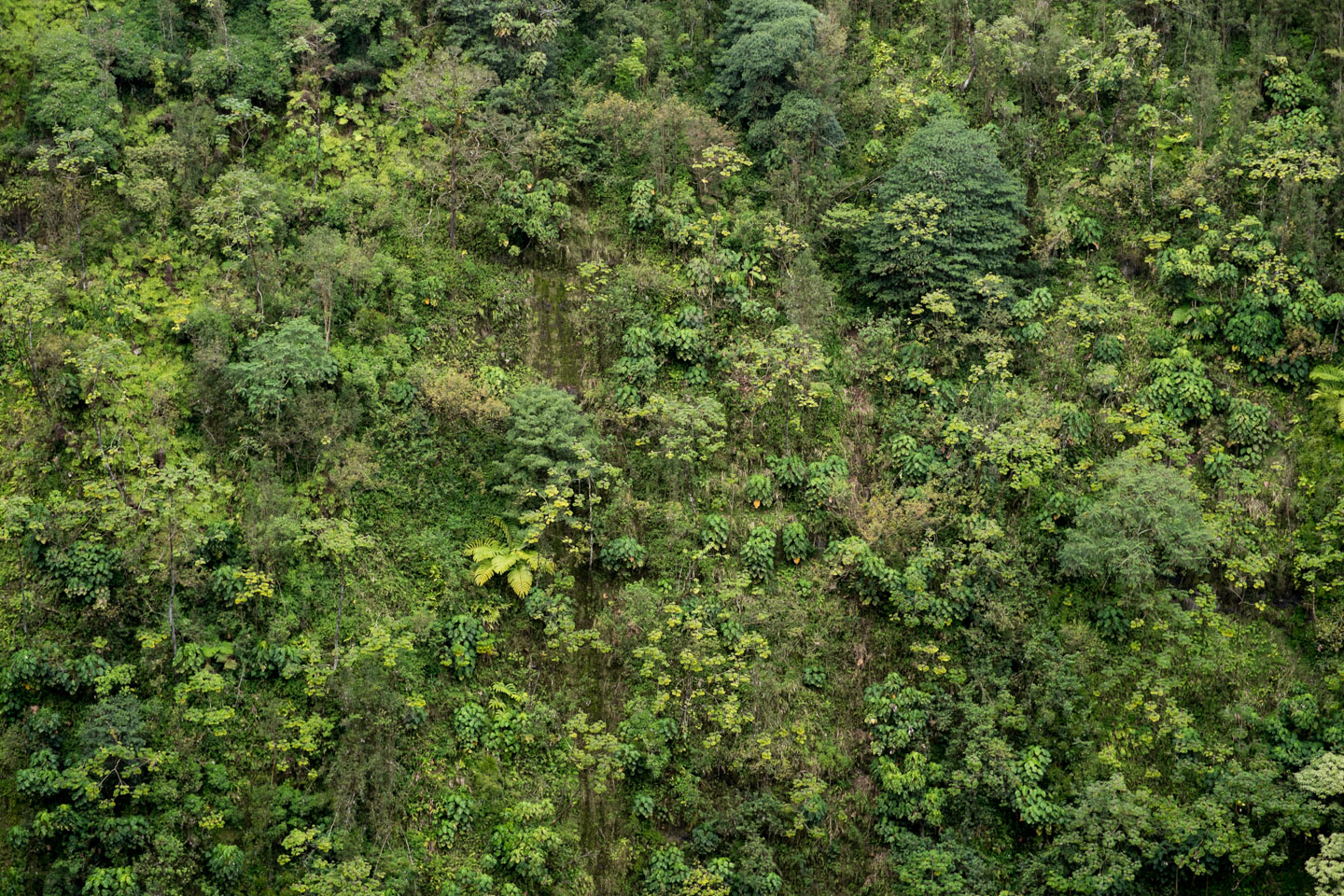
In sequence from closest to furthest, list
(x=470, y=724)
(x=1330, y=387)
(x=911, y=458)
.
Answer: (x=470, y=724) → (x=1330, y=387) → (x=911, y=458)

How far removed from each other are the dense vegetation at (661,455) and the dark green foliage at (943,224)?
12cm

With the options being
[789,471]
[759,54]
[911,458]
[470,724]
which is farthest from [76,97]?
[911,458]

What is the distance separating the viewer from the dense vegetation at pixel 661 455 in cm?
1717

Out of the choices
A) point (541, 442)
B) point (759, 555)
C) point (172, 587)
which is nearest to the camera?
point (172, 587)

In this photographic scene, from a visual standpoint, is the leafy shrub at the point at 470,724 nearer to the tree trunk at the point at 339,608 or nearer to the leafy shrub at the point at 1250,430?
the tree trunk at the point at 339,608

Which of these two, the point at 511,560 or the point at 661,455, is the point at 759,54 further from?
the point at 511,560

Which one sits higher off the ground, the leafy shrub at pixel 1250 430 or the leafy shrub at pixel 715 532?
the leafy shrub at pixel 1250 430

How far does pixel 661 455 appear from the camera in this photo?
20.4m

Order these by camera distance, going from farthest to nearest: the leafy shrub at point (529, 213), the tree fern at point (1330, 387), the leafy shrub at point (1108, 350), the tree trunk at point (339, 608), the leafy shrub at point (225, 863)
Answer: the leafy shrub at point (529, 213) < the leafy shrub at point (1108, 350) < the tree fern at point (1330, 387) < the tree trunk at point (339, 608) < the leafy shrub at point (225, 863)

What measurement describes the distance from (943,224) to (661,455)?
7794mm

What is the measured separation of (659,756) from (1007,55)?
1794cm

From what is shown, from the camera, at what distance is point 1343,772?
16.5 meters

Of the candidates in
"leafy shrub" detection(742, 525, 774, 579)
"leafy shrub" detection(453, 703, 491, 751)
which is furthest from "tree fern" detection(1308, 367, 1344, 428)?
"leafy shrub" detection(453, 703, 491, 751)

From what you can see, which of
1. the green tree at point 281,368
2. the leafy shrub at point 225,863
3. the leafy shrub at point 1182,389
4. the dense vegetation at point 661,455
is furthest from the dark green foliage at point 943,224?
the leafy shrub at point 225,863
